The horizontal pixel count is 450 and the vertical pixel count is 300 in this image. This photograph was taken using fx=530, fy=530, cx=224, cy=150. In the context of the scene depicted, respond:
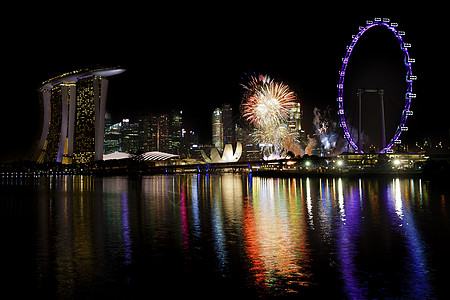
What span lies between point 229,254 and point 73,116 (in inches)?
6420

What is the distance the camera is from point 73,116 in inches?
6727

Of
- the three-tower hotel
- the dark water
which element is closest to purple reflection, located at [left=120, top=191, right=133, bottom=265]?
the dark water

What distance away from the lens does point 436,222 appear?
77.5ft

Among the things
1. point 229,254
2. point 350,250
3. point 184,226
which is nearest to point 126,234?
point 184,226

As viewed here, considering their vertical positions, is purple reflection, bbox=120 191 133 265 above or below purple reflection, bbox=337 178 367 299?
above

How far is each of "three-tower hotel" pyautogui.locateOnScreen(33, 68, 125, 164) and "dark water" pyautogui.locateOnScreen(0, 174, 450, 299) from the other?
13229 cm

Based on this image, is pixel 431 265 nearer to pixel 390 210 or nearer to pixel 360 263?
pixel 360 263

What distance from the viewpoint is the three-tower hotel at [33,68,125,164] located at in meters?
157

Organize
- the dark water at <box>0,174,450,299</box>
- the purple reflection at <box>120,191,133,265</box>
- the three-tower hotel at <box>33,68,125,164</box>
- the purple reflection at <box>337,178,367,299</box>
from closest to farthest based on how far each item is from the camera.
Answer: the purple reflection at <box>337,178,367,299</box>
the dark water at <box>0,174,450,299</box>
the purple reflection at <box>120,191,133,265</box>
the three-tower hotel at <box>33,68,125,164</box>

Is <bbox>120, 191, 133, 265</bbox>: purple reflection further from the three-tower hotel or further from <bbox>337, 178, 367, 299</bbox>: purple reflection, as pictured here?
the three-tower hotel

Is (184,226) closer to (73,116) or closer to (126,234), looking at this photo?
(126,234)

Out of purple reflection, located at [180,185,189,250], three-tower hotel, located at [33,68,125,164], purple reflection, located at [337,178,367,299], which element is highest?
three-tower hotel, located at [33,68,125,164]

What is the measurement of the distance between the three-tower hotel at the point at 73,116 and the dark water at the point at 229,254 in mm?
132291

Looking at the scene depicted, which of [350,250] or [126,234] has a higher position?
[126,234]
